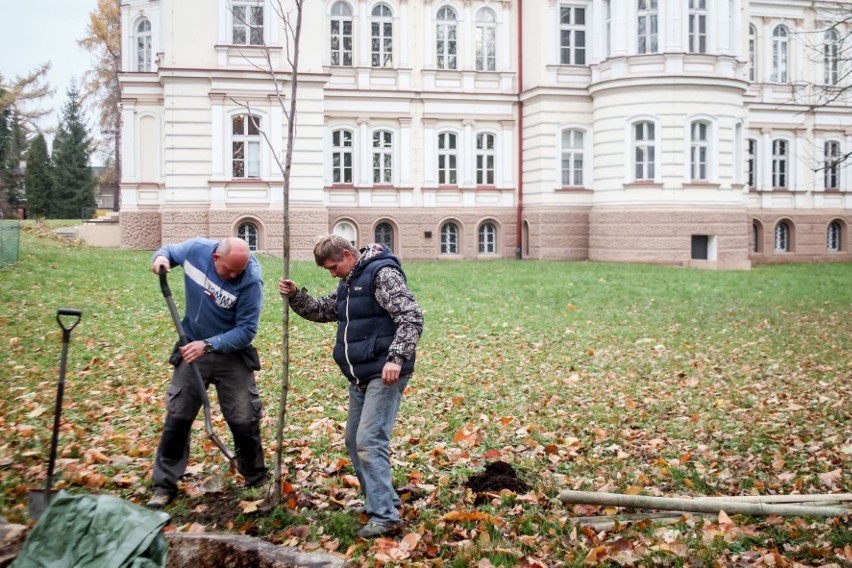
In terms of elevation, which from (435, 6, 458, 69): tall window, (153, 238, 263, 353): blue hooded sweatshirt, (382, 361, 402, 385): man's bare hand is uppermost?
(435, 6, 458, 69): tall window

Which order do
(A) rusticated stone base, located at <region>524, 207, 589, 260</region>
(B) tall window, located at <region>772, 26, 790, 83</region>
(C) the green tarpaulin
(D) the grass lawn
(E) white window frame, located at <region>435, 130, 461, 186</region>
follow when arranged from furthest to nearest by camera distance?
1. (B) tall window, located at <region>772, 26, 790, 83</region>
2. (E) white window frame, located at <region>435, 130, 461, 186</region>
3. (A) rusticated stone base, located at <region>524, 207, 589, 260</region>
4. (D) the grass lawn
5. (C) the green tarpaulin

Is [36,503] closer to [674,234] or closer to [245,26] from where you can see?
[245,26]

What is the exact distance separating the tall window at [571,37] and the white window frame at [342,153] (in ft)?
27.1

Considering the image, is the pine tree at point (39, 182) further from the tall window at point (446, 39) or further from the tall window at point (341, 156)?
the tall window at point (446, 39)

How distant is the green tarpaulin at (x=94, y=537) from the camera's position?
4.48 meters

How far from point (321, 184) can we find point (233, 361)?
21.9 meters

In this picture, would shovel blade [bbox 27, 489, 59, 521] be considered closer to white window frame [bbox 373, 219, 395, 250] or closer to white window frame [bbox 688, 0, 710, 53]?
white window frame [bbox 373, 219, 395, 250]

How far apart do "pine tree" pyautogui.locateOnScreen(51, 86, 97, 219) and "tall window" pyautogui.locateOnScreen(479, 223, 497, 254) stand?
27.9 meters

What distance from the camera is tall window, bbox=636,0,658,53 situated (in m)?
28.8

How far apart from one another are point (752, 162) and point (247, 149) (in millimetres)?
20790

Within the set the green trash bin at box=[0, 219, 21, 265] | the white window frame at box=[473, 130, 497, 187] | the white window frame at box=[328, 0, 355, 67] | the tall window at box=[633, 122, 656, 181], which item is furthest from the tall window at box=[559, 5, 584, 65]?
the green trash bin at box=[0, 219, 21, 265]

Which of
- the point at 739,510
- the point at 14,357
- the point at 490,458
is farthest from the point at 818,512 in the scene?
the point at 14,357

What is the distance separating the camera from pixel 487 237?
33125 millimetres

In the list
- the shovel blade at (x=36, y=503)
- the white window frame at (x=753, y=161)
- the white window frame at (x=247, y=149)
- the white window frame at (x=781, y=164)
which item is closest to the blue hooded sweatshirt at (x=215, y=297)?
the shovel blade at (x=36, y=503)
